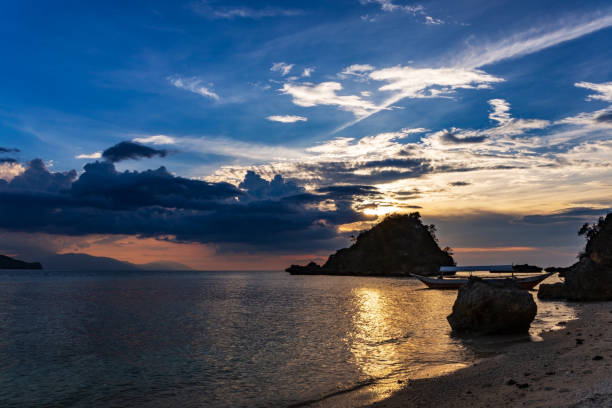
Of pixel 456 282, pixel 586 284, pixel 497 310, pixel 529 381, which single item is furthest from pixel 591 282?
pixel 456 282

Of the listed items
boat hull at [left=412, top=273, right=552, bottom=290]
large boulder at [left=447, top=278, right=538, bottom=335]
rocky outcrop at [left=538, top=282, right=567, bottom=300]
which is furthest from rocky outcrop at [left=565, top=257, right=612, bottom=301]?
boat hull at [left=412, top=273, right=552, bottom=290]

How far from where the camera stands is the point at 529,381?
496 inches

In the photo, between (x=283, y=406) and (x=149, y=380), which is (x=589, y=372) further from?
(x=149, y=380)

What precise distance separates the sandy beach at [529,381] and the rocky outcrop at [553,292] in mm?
32635

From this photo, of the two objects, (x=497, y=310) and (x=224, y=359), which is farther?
(x=497, y=310)

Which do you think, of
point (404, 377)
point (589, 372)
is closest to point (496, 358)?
point (404, 377)

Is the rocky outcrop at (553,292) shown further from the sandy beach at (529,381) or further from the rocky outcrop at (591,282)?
the sandy beach at (529,381)

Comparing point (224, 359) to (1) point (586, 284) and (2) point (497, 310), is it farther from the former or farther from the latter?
(1) point (586, 284)

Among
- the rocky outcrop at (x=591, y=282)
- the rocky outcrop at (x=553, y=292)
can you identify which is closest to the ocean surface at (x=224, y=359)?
the rocky outcrop at (x=591, y=282)

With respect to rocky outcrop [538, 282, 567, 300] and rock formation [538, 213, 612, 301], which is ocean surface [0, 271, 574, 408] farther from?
rocky outcrop [538, 282, 567, 300]

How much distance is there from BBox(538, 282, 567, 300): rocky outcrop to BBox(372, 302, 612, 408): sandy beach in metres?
32.6

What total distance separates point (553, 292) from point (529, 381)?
4409 centimetres

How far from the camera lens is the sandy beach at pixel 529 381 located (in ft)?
32.8

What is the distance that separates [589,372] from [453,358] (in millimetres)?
7719
